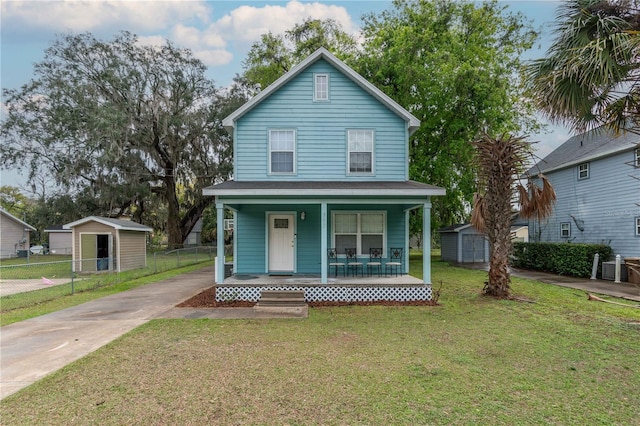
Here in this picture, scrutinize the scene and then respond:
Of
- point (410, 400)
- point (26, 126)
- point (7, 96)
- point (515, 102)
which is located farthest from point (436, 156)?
point (7, 96)

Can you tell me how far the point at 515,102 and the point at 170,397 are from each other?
75.8 feet

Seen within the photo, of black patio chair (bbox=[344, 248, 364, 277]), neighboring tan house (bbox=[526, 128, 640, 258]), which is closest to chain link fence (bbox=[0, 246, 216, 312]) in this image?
black patio chair (bbox=[344, 248, 364, 277])

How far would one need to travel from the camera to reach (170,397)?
155 inches

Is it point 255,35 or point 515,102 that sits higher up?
point 255,35

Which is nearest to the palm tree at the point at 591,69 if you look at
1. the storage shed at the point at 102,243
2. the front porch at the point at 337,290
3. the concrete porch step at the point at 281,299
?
the front porch at the point at 337,290

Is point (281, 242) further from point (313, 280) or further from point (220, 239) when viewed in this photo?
point (220, 239)

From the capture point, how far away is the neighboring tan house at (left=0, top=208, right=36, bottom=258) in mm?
28422

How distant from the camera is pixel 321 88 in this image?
11547 mm

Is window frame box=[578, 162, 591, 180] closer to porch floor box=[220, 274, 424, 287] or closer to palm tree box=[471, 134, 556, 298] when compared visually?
palm tree box=[471, 134, 556, 298]

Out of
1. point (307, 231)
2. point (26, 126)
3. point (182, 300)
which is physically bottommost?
point (182, 300)

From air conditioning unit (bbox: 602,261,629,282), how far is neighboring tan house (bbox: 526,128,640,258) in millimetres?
1076

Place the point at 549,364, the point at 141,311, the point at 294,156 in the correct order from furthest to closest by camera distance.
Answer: the point at 294,156 → the point at 141,311 → the point at 549,364

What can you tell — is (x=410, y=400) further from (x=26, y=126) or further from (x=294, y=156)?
(x=26, y=126)

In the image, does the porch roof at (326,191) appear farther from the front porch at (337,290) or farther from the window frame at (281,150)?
the front porch at (337,290)
